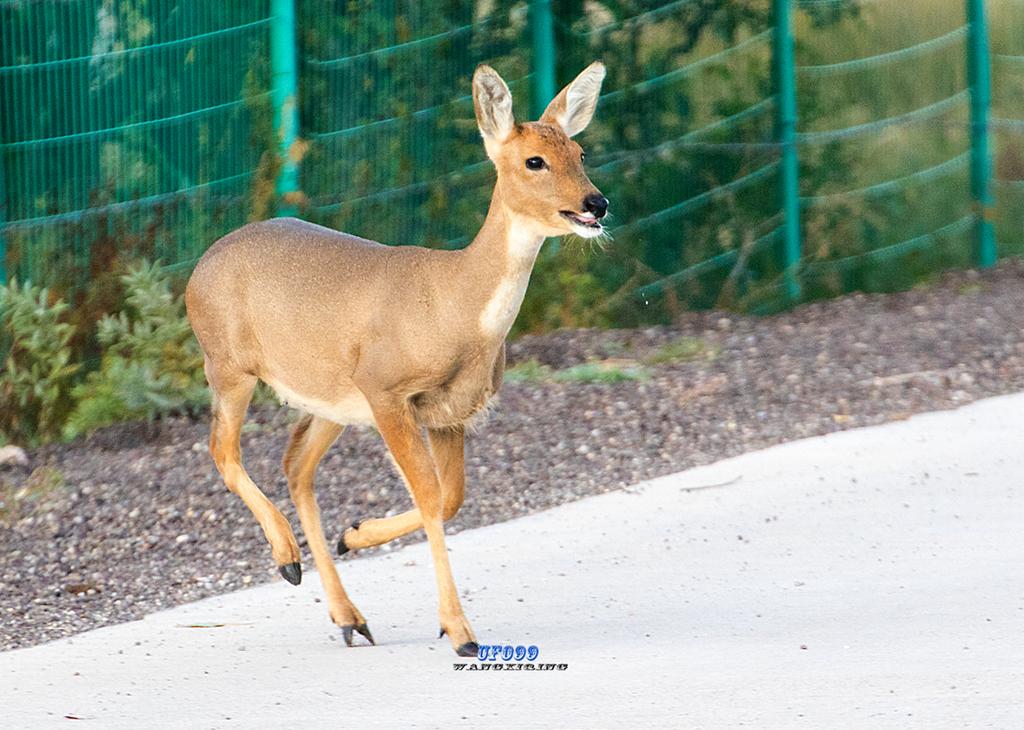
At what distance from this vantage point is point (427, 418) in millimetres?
6027

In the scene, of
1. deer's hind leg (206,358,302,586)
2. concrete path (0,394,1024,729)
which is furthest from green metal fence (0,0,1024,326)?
concrete path (0,394,1024,729)

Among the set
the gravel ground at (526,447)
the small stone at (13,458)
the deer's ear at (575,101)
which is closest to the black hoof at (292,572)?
the gravel ground at (526,447)

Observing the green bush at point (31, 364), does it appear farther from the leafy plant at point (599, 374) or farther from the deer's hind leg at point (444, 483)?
the deer's hind leg at point (444, 483)

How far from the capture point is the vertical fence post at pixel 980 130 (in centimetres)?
1375

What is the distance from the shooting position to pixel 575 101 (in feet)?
20.3

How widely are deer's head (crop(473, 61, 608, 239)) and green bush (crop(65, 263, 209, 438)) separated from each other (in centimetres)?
354

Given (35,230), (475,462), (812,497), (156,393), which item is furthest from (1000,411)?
(35,230)

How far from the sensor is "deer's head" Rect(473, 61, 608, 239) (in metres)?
5.73

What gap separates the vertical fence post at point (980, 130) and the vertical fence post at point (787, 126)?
195 centimetres

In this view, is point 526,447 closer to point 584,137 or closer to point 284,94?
point 284,94

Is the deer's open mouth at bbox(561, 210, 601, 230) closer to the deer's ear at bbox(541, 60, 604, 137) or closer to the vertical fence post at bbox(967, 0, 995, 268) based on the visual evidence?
the deer's ear at bbox(541, 60, 604, 137)

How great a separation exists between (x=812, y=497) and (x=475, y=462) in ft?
5.23

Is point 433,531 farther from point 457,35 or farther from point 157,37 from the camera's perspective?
point 457,35

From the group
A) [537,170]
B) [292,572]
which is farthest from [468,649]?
[537,170]
